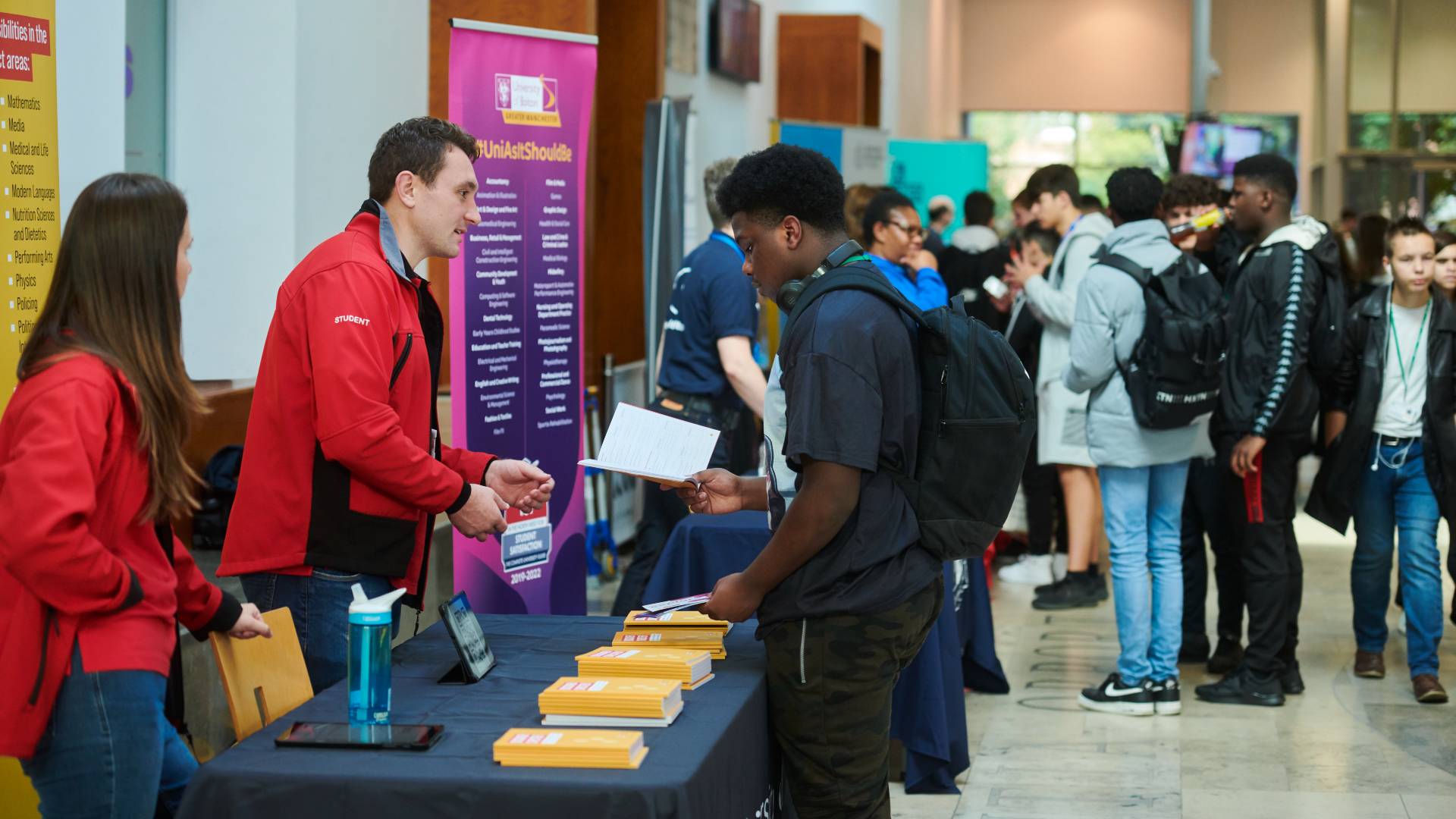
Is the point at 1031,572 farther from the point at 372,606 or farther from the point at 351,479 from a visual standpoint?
the point at 372,606

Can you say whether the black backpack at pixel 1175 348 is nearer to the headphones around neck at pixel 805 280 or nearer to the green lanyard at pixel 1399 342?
the green lanyard at pixel 1399 342

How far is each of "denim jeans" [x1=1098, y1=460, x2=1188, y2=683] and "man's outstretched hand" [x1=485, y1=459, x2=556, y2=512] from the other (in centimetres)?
227

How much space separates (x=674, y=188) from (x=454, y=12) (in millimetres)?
1123

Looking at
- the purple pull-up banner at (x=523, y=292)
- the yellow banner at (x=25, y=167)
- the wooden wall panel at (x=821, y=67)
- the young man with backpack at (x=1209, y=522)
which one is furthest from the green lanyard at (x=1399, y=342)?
the wooden wall panel at (x=821, y=67)

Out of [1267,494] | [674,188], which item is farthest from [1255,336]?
[674,188]

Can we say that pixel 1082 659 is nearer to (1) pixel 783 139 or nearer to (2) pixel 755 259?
(2) pixel 755 259

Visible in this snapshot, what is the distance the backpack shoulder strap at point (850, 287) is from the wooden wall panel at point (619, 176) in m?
4.91

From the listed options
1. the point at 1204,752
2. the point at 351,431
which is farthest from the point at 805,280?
the point at 1204,752

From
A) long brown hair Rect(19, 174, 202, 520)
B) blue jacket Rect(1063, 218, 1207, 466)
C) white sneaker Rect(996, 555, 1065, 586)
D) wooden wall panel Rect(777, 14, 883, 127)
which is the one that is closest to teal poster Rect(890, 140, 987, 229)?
wooden wall panel Rect(777, 14, 883, 127)

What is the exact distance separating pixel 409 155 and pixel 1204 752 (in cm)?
291

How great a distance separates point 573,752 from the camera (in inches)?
A: 73.8

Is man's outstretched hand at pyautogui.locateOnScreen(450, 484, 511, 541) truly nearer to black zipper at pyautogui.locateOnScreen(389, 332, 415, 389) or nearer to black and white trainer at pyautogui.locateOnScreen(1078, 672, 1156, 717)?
black zipper at pyautogui.locateOnScreen(389, 332, 415, 389)

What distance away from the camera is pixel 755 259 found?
2365 millimetres

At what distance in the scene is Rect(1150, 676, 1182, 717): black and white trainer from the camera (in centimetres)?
468
